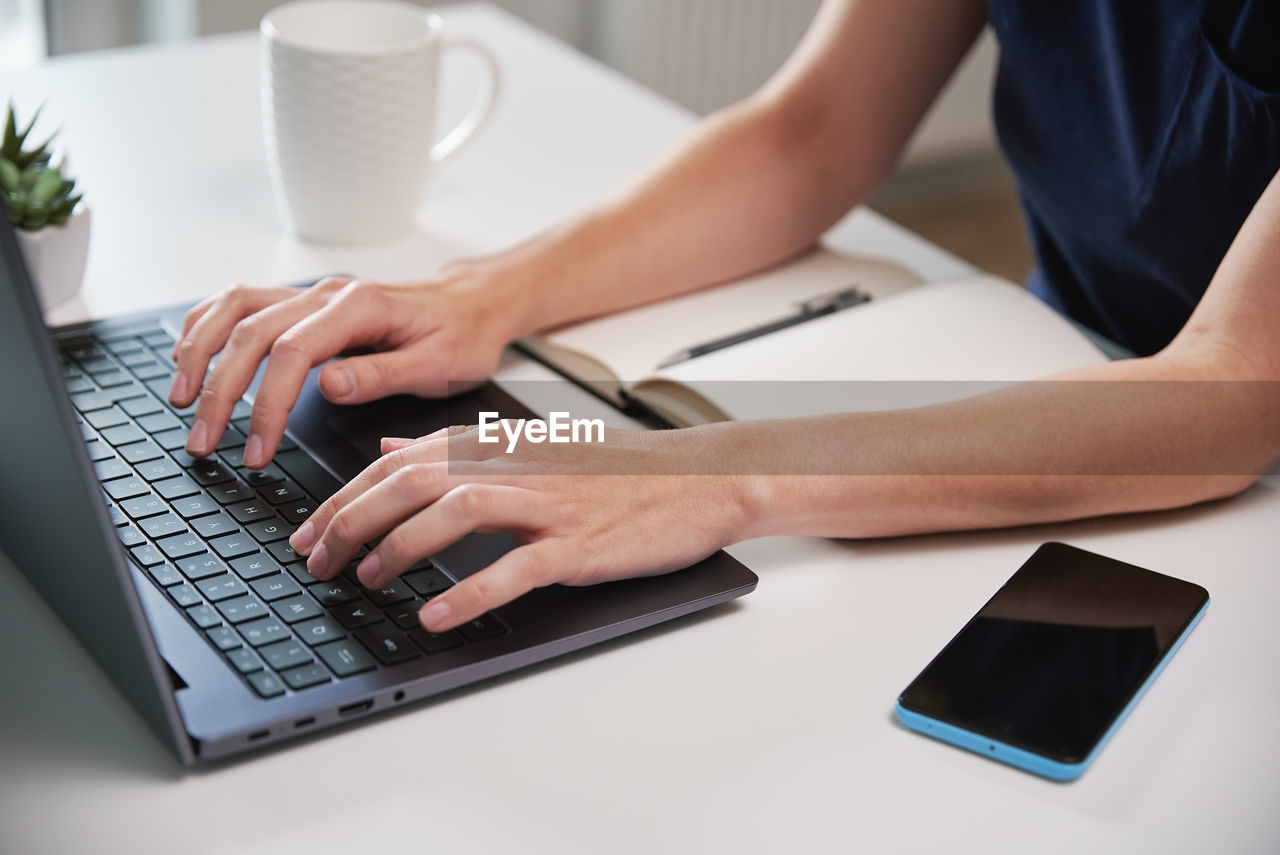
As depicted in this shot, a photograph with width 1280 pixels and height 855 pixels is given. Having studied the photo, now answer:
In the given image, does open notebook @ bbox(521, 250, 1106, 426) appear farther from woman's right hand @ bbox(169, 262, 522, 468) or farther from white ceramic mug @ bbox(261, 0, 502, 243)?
white ceramic mug @ bbox(261, 0, 502, 243)

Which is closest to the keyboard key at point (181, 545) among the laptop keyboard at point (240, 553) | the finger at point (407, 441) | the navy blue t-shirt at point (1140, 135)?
Result: the laptop keyboard at point (240, 553)

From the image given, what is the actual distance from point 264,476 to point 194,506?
47 millimetres

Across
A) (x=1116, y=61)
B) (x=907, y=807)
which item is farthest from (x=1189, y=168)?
(x=907, y=807)

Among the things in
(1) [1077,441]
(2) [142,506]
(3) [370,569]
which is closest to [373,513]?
(3) [370,569]

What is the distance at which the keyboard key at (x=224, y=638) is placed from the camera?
0.54m

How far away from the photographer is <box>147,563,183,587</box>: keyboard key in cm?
58

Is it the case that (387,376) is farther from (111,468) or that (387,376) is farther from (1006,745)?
(1006,745)

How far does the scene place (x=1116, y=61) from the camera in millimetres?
920

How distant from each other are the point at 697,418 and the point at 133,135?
2.15 feet

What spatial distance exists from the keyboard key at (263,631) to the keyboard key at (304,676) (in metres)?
0.02

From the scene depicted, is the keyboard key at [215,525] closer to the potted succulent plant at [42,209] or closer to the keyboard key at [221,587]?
the keyboard key at [221,587]

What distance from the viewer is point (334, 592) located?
1.92ft

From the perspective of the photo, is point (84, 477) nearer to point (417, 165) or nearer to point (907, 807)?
point (907, 807)

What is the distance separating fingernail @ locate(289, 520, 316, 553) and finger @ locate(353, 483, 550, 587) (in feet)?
0.10
